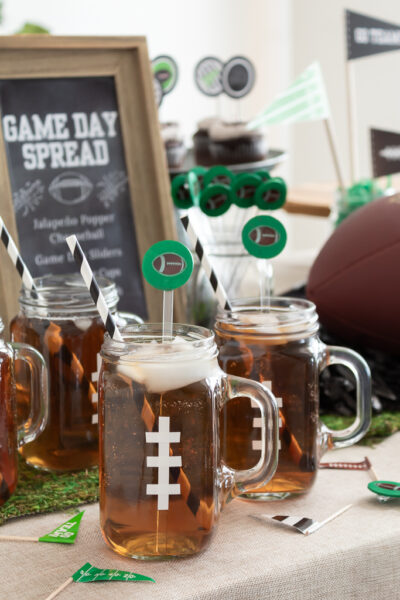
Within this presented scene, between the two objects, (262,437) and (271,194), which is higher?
(271,194)

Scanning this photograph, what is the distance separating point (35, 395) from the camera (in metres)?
0.94

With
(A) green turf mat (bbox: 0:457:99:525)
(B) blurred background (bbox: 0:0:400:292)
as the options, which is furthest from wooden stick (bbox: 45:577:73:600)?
(B) blurred background (bbox: 0:0:400:292)

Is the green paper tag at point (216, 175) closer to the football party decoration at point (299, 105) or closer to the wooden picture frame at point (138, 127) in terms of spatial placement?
the wooden picture frame at point (138, 127)

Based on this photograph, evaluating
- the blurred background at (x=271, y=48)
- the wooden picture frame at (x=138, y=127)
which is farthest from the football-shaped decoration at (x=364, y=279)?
the blurred background at (x=271, y=48)

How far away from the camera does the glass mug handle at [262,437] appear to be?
0.82 m

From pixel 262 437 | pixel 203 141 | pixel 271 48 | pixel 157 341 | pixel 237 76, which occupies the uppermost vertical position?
pixel 271 48

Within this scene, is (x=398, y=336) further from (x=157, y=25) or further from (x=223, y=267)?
(x=157, y=25)

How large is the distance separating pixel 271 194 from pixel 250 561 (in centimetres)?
61

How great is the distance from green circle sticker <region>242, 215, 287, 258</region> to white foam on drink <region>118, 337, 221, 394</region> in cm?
22

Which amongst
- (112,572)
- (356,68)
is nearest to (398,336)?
(112,572)

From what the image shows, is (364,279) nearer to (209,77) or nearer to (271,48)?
(209,77)

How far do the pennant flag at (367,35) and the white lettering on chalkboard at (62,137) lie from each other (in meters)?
0.77

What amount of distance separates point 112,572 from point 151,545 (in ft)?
0.15

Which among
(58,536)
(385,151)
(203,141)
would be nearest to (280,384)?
(58,536)
